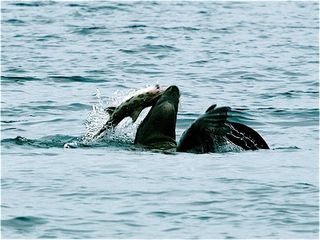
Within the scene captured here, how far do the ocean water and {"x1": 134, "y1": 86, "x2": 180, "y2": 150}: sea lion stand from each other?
221 mm

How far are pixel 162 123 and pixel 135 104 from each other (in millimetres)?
344

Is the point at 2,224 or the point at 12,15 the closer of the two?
the point at 2,224

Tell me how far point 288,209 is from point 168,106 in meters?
2.75

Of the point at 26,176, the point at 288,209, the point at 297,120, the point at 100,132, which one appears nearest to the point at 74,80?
the point at 297,120

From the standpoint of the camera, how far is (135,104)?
12.0 metres

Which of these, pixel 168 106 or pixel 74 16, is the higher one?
pixel 168 106

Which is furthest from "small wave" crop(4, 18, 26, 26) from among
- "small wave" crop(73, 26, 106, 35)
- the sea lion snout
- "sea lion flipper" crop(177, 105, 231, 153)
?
"sea lion flipper" crop(177, 105, 231, 153)

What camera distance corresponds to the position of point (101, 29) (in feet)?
89.9

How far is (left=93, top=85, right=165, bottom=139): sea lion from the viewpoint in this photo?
12.0m

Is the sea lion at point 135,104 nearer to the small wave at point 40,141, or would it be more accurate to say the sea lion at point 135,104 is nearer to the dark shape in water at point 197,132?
the dark shape in water at point 197,132

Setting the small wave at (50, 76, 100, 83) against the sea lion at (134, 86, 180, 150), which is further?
the small wave at (50, 76, 100, 83)

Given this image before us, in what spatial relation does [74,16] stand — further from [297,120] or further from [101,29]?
[297,120]

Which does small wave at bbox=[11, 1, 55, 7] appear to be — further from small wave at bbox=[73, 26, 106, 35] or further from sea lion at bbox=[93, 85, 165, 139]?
sea lion at bbox=[93, 85, 165, 139]

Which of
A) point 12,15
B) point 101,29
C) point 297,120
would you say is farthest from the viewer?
point 12,15
